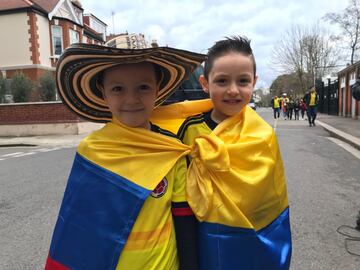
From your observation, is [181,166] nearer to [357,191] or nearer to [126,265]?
[126,265]

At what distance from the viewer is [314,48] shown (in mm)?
42375

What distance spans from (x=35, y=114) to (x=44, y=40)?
9201 mm

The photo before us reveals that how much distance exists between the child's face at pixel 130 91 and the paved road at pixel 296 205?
88.5 inches

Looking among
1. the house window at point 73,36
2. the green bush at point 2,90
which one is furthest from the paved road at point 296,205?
the house window at point 73,36

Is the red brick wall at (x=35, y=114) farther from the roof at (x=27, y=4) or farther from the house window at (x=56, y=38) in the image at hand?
the house window at (x=56, y=38)

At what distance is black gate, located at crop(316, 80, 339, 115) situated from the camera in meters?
26.0

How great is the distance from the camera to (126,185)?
4.55 feet

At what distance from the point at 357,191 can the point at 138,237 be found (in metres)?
4.84

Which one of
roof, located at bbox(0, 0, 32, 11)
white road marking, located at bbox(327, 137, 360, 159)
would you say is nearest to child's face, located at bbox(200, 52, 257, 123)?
white road marking, located at bbox(327, 137, 360, 159)

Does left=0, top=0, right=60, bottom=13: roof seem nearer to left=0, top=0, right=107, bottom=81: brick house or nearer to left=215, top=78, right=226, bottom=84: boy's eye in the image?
left=0, top=0, right=107, bottom=81: brick house

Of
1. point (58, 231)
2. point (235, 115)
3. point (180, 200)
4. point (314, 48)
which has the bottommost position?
point (58, 231)

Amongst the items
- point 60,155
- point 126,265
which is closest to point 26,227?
point 126,265

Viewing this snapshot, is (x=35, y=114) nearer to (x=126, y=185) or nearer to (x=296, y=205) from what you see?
(x=296, y=205)

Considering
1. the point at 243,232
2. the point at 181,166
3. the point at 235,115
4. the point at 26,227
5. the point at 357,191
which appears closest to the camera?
the point at 243,232
